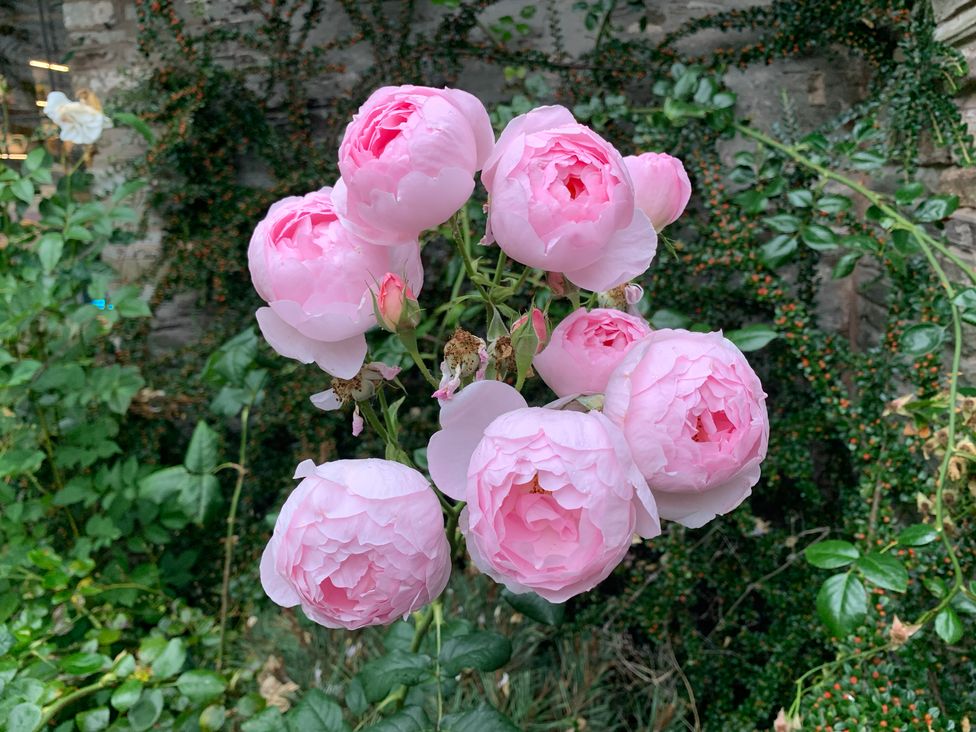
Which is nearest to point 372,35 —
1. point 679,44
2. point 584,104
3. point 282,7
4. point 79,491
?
point 282,7

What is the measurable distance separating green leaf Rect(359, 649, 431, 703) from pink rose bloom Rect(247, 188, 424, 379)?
0.44m

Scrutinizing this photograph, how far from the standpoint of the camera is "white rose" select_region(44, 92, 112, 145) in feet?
5.53

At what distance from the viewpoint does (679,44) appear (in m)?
2.18

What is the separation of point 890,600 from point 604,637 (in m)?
0.89

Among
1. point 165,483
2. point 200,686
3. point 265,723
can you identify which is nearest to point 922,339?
point 265,723

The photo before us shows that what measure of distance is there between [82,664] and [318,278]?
3.00 ft

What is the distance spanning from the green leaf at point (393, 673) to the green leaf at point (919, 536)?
0.62 m

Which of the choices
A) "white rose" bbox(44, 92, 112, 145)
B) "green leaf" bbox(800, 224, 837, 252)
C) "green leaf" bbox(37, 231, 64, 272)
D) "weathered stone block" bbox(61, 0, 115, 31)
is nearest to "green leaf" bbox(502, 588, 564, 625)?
"green leaf" bbox(800, 224, 837, 252)

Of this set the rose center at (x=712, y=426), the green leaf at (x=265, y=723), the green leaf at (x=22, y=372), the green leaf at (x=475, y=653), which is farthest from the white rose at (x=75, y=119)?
the rose center at (x=712, y=426)

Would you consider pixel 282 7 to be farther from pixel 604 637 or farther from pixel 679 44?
pixel 604 637

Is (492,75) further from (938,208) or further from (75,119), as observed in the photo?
(938,208)

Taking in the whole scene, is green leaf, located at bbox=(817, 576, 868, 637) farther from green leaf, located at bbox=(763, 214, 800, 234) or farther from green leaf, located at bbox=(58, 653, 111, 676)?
green leaf, located at bbox=(58, 653, 111, 676)

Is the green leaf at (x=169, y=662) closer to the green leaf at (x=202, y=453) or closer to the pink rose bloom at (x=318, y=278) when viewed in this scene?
the green leaf at (x=202, y=453)

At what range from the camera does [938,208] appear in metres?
1.17
